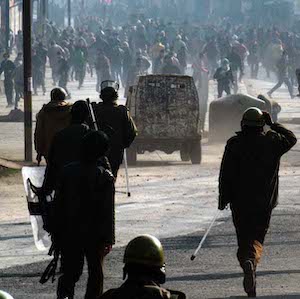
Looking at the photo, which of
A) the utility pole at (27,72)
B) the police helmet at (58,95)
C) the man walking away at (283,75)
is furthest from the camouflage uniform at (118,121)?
the man walking away at (283,75)

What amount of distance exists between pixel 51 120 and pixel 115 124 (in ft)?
2.81

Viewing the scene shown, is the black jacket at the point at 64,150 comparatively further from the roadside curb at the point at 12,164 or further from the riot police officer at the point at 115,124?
the roadside curb at the point at 12,164

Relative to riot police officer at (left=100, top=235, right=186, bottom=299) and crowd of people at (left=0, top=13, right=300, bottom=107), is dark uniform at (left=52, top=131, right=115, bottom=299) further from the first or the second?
crowd of people at (left=0, top=13, right=300, bottom=107)

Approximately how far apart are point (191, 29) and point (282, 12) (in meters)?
24.0

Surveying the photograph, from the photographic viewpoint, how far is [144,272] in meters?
7.29

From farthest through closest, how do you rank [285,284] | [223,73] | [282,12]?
[282,12], [223,73], [285,284]

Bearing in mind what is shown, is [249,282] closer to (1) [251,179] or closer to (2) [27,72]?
(1) [251,179]

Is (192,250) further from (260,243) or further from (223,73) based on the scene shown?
(223,73)

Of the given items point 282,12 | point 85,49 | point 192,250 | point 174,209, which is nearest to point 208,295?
point 192,250

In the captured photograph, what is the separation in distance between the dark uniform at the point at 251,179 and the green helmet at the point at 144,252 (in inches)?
212

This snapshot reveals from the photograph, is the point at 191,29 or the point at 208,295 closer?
the point at 208,295

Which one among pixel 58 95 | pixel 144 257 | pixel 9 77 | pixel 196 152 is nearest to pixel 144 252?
pixel 144 257

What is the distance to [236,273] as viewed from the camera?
14375 mm

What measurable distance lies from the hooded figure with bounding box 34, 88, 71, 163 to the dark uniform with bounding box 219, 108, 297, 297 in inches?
161
